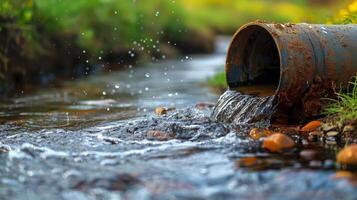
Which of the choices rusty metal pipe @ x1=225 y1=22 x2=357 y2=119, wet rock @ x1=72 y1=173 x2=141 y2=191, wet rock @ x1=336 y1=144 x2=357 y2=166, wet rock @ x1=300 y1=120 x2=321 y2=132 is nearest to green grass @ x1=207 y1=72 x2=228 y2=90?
rusty metal pipe @ x1=225 y1=22 x2=357 y2=119

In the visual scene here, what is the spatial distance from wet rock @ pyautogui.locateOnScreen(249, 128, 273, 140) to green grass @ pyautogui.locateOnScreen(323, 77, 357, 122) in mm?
546

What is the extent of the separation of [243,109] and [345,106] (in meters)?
0.90

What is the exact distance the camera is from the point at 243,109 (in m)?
5.30

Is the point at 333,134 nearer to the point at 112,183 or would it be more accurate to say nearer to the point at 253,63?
the point at 253,63

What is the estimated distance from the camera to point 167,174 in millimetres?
3729

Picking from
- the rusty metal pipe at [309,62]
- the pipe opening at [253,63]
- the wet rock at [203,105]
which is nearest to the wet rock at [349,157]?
the rusty metal pipe at [309,62]

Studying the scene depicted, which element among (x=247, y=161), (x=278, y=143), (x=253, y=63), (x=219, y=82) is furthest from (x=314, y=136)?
(x=219, y=82)

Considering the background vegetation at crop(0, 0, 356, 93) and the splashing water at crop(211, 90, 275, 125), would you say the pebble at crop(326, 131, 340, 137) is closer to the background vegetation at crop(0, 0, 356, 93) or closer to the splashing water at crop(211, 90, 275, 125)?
the splashing water at crop(211, 90, 275, 125)

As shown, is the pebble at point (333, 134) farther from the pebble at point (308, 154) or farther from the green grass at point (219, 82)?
the green grass at point (219, 82)

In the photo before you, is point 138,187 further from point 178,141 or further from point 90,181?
point 178,141

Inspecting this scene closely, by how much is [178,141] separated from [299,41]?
4.23ft

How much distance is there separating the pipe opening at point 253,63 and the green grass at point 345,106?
0.78 m

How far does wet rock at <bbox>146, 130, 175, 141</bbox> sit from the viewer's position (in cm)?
475

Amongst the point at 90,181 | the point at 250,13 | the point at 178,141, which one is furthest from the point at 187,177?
the point at 250,13
